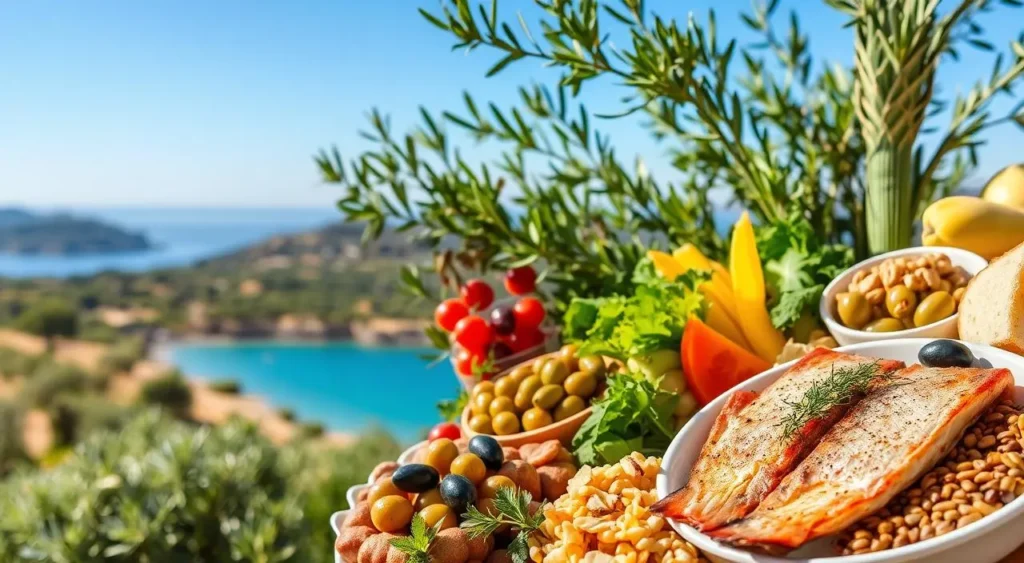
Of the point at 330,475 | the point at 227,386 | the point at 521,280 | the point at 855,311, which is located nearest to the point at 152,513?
the point at 521,280

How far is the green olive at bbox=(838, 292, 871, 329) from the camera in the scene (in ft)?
5.47

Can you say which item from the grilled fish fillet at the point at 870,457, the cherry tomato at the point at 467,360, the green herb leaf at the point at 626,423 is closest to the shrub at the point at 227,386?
the cherry tomato at the point at 467,360

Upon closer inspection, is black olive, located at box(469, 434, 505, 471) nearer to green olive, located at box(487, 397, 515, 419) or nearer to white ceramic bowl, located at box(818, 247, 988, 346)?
green olive, located at box(487, 397, 515, 419)

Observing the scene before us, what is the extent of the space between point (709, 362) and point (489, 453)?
0.51 metres

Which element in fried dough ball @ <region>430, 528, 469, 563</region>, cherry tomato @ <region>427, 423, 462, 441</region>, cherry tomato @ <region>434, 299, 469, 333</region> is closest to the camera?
fried dough ball @ <region>430, 528, 469, 563</region>

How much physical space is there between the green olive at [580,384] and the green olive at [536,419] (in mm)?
76

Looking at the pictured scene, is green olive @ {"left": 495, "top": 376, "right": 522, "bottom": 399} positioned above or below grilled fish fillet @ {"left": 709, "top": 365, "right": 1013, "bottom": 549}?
below

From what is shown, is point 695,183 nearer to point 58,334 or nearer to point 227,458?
point 227,458

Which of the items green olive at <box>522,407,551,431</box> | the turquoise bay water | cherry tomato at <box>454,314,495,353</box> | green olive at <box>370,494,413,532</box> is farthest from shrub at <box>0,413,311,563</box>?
the turquoise bay water

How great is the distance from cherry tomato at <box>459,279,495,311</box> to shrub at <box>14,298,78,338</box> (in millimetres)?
53630

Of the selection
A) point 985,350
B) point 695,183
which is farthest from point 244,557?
point 985,350

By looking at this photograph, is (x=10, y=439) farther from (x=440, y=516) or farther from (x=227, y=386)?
(x=440, y=516)

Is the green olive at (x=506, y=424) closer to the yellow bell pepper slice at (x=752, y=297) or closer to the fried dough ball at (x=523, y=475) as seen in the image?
the fried dough ball at (x=523, y=475)

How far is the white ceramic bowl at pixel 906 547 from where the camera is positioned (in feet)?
3.35
